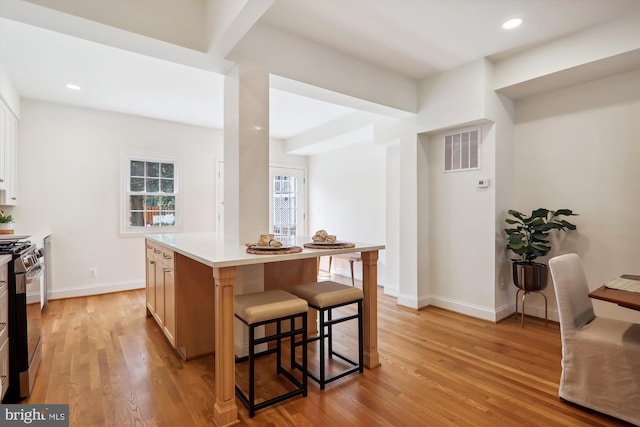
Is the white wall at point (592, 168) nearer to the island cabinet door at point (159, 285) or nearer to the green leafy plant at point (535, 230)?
the green leafy plant at point (535, 230)

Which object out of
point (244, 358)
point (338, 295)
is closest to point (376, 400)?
point (338, 295)

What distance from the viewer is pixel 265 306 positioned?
1960mm

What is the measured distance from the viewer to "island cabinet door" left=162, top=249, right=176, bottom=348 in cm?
258

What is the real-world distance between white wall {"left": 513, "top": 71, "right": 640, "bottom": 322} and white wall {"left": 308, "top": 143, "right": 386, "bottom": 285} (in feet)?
6.97

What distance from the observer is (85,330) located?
324 cm

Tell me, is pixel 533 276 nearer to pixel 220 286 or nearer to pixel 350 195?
pixel 220 286

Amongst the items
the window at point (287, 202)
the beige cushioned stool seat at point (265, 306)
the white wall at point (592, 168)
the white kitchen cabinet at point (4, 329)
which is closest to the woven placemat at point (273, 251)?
the beige cushioned stool seat at point (265, 306)

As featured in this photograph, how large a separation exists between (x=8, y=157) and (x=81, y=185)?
37.1 inches

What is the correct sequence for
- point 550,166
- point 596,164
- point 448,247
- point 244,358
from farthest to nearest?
1. point 448,247
2. point 550,166
3. point 596,164
4. point 244,358

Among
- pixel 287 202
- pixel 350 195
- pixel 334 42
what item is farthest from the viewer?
pixel 287 202

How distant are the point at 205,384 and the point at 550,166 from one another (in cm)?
379

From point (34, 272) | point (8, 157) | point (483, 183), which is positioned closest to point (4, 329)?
point (34, 272)

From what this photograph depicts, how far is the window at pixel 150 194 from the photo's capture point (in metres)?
4.95

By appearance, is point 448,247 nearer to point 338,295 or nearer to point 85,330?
point 338,295
